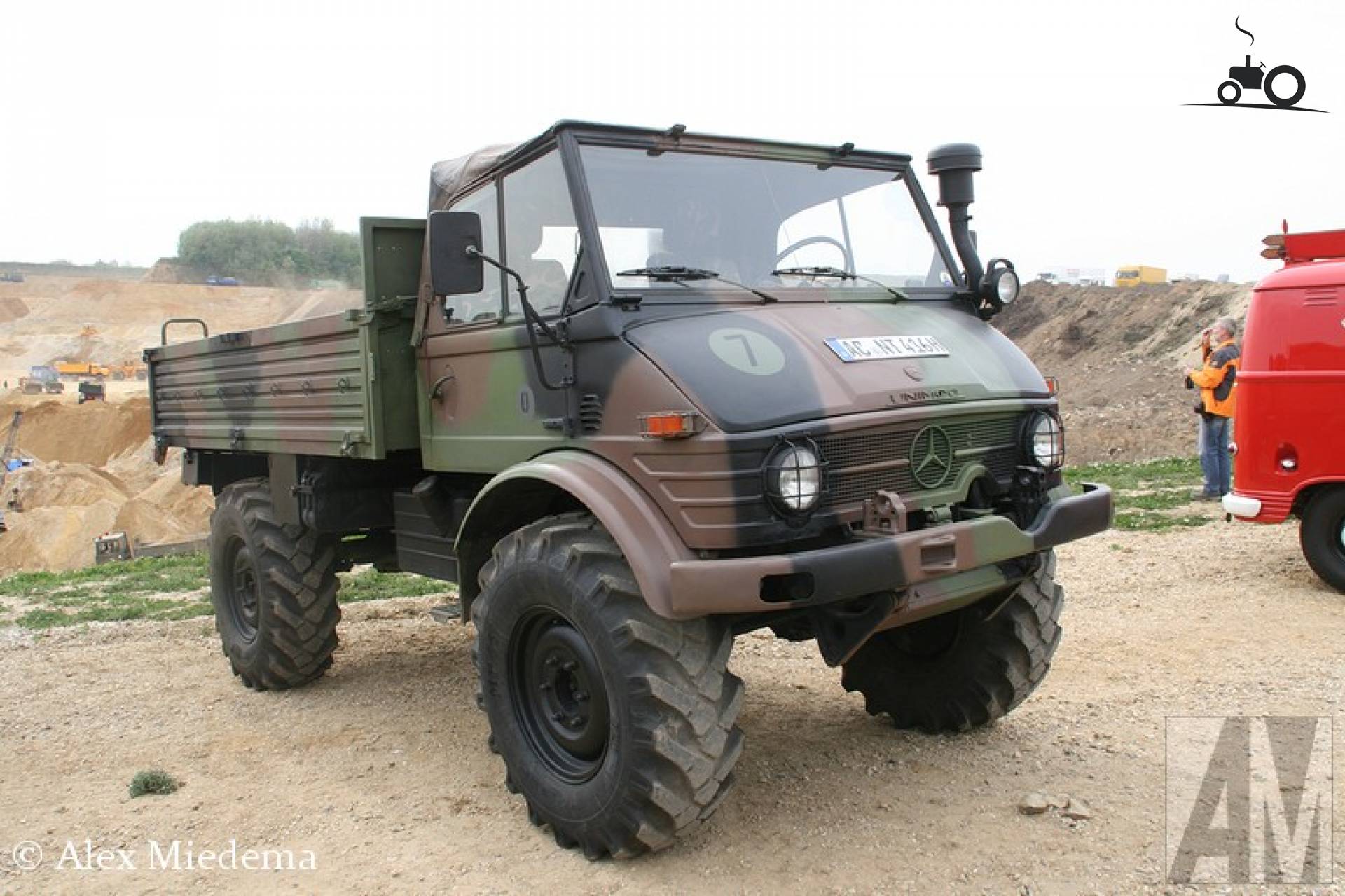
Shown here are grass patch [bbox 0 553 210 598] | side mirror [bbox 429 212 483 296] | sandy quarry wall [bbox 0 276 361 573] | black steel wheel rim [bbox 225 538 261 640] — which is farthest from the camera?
sandy quarry wall [bbox 0 276 361 573]

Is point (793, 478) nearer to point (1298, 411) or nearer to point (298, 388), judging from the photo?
point (298, 388)

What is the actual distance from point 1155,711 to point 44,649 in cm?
692

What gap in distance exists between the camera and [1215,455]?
11.5 metres

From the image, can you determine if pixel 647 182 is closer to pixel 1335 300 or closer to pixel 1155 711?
pixel 1155 711

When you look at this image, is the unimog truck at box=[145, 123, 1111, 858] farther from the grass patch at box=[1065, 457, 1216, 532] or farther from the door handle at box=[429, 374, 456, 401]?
the grass patch at box=[1065, 457, 1216, 532]

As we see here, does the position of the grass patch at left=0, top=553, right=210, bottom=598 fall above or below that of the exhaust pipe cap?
below

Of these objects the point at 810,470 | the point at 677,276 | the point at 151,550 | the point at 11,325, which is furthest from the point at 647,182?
the point at 11,325

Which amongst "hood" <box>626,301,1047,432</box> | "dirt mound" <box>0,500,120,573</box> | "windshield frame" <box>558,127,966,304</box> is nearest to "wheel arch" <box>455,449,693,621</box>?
"hood" <box>626,301,1047,432</box>

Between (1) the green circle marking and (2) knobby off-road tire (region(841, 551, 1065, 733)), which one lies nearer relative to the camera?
(1) the green circle marking

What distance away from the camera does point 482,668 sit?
4.57m

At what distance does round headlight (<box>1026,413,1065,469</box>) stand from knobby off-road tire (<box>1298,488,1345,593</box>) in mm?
4353

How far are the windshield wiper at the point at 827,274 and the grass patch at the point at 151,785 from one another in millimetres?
3429

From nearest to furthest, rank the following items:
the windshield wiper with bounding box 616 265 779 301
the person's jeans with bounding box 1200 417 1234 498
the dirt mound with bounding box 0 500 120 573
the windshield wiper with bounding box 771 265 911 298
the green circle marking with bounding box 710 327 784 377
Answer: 1. the green circle marking with bounding box 710 327 784 377
2. the windshield wiper with bounding box 616 265 779 301
3. the windshield wiper with bounding box 771 265 911 298
4. the person's jeans with bounding box 1200 417 1234 498
5. the dirt mound with bounding box 0 500 120 573

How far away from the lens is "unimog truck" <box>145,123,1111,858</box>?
3.82 metres
